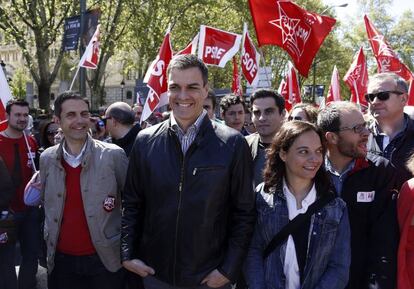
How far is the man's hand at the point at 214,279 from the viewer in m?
2.92

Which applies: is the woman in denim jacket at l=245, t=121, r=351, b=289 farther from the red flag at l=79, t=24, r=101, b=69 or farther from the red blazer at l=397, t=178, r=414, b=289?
the red flag at l=79, t=24, r=101, b=69

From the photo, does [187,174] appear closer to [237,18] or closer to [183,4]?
[183,4]

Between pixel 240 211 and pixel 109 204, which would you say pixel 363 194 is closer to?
pixel 240 211

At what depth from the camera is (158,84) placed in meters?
7.31

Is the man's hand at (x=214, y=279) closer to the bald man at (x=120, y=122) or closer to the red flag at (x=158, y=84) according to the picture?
the bald man at (x=120, y=122)

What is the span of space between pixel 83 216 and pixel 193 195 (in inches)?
43.2

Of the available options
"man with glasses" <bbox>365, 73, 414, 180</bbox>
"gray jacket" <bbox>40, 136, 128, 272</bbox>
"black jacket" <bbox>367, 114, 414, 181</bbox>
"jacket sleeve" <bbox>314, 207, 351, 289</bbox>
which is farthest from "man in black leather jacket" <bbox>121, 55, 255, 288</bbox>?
"man with glasses" <bbox>365, 73, 414, 180</bbox>

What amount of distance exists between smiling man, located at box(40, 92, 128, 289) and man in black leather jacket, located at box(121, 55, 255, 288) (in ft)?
2.00

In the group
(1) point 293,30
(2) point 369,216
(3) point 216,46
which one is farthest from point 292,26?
(2) point 369,216

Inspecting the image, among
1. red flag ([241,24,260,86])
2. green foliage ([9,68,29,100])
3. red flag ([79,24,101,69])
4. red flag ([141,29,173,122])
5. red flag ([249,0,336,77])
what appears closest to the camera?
red flag ([249,0,336,77])

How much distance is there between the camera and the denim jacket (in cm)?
275

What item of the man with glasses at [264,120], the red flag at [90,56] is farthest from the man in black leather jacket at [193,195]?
the red flag at [90,56]

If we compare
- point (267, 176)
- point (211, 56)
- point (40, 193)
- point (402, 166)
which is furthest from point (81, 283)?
point (211, 56)

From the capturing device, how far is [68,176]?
362cm
